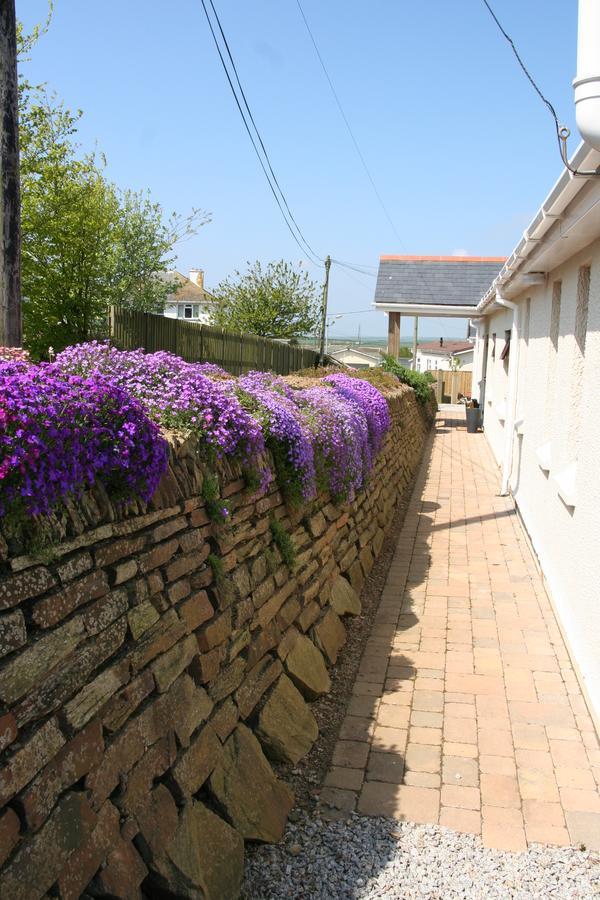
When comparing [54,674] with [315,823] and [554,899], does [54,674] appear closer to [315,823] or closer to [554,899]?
[315,823]

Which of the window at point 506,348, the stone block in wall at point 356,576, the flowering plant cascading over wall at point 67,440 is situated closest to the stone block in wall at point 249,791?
the flowering plant cascading over wall at point 67,440

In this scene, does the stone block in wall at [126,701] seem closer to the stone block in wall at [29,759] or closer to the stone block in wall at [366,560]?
the stone block in wall at [29,759]

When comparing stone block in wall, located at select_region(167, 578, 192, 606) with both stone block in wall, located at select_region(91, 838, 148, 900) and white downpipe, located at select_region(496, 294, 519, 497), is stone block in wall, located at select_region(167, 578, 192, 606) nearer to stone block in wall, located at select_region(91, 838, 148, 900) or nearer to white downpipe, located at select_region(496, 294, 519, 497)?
stone block in wall, located at select_region(91, 838, 148, 900)

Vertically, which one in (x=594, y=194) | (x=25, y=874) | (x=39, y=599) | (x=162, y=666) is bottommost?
(x=25, y=874)

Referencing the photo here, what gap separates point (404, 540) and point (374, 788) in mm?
5505

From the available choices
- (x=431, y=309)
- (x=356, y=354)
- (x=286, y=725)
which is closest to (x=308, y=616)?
(x=286, y=725)

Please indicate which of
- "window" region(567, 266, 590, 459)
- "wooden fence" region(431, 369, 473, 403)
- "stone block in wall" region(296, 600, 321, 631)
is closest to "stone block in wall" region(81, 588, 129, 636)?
"stone block in wall" region(296, 600, 321, 631)

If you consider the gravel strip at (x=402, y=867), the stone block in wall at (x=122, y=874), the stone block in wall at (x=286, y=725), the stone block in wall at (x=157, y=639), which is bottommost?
the gravel strip at (x=402, y=867)

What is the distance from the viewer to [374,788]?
4.04 meters

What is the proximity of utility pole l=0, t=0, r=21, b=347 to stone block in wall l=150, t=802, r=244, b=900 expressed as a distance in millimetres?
3120

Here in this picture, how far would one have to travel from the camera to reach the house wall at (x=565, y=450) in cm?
516

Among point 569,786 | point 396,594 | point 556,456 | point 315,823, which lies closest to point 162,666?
point 315,823

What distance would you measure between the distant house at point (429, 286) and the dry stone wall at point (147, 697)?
677 inches

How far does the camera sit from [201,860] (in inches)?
113
